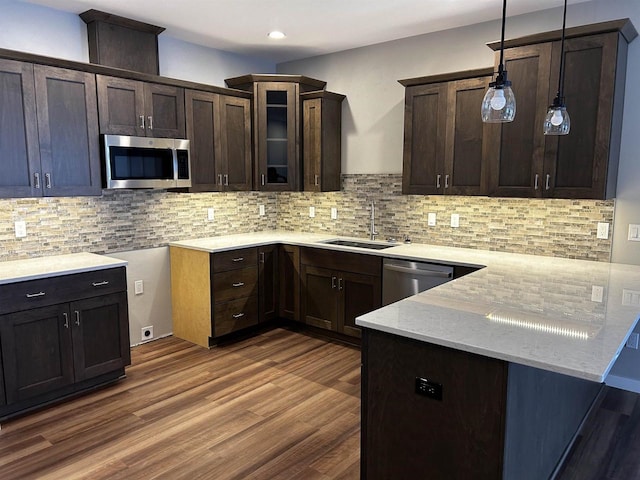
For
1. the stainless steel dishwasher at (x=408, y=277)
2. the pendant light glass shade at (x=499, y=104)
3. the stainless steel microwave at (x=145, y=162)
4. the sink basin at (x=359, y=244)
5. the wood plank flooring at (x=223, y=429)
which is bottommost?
the wood plank flooring at (x=223, y=429)

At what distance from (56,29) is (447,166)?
3185 millimetres

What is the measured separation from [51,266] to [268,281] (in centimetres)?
188

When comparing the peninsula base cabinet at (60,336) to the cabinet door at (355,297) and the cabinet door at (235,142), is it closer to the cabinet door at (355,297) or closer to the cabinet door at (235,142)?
the cabinet door at (235,142)

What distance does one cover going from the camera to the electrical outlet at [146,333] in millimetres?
4246

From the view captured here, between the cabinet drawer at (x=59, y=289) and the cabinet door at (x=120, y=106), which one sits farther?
the cabinet door at (x=120, y=106)

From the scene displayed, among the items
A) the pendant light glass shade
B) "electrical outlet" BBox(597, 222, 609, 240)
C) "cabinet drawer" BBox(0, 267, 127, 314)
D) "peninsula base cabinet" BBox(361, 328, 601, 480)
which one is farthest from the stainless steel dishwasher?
"cabinet drawer" BBox(0, 267, 127, 314)

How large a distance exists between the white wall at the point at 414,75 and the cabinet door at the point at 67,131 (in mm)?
2320

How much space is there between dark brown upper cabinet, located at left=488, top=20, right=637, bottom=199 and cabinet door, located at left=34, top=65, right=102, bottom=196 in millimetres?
2939

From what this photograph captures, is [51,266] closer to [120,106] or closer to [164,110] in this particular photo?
[120,106]

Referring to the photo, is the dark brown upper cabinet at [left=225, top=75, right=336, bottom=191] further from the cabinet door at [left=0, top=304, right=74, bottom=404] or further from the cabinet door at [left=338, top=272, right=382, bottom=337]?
the cabinet door at [left=0, top=304, right=74, bottom=404]

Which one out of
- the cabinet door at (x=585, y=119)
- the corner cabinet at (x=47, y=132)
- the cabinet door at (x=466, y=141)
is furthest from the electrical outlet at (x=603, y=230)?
the corner cabinet at (x=47, y=132)

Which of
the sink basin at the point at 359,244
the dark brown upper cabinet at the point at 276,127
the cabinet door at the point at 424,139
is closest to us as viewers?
the cabinet door at the point at 424,139

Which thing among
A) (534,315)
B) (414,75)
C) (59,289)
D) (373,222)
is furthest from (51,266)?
(414,75)

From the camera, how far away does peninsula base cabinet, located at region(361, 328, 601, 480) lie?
1676mm
